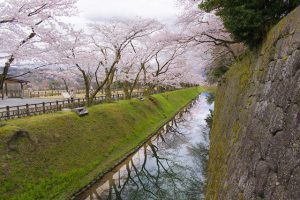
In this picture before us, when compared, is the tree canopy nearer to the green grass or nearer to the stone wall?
the stone wall

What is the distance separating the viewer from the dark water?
13680 millimetres

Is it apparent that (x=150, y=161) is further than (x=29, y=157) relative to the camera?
Yes

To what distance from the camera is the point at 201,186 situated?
14.1 metres

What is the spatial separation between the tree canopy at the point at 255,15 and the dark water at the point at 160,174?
7.58 metres

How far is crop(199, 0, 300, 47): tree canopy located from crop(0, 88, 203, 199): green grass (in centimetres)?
943

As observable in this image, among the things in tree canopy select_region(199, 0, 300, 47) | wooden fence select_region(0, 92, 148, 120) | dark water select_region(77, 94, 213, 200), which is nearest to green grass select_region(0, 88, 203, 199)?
dark water select_region(77, 94, 213, 200)

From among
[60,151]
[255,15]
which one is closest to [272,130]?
[255,15]

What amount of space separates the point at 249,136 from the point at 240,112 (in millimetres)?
1960

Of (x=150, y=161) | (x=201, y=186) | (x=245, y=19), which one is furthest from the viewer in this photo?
(x=150, y=161)

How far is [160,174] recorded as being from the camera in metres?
16.7

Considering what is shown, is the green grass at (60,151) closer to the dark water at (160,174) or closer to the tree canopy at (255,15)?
the dark water at (160,174)

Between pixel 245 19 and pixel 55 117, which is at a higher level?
pixel 245 19

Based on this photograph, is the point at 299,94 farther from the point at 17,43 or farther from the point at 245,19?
the point at 17,43

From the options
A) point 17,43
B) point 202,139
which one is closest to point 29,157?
point 17,43
